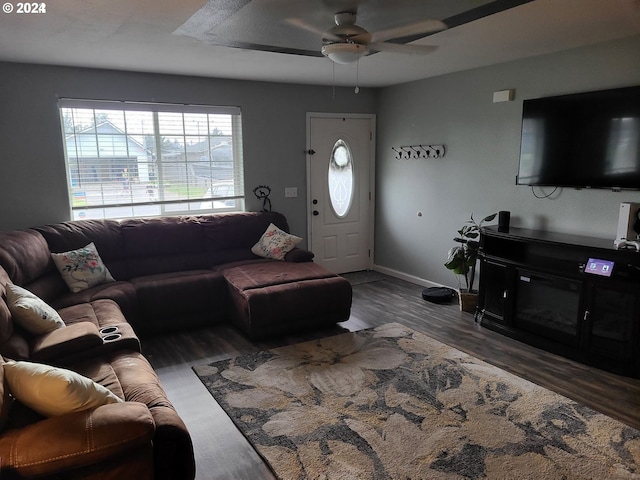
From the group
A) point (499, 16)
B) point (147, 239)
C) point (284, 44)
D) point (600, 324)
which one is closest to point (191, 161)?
point (147, 239)

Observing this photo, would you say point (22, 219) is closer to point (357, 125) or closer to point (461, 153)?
point (357, 125)

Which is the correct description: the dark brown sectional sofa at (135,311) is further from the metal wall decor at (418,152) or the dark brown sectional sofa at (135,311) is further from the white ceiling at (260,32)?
the metal wall decor at (418,152)

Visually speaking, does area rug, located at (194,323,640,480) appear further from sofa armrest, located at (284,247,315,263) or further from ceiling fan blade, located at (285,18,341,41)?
ceiling fan blade, located at (285,18,341,41)

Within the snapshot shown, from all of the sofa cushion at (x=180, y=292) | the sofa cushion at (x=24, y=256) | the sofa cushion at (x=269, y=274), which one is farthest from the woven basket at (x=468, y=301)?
the sofa cushion at (x=24, y=256)

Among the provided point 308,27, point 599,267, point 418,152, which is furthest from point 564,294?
point 308,27

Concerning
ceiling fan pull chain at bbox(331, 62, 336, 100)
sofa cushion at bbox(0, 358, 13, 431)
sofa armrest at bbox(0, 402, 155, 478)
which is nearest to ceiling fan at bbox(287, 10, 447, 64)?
ceiling fan pull chain at bbox(331, 62, 336, 100)

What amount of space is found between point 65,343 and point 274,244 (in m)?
2.63

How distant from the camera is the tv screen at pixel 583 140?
333cm

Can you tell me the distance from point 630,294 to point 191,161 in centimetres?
417

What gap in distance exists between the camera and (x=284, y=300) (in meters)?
3.86

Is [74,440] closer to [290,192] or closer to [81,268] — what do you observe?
[81,268]

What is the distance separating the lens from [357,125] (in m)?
5.87

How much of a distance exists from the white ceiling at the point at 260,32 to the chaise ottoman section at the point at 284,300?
1907mm

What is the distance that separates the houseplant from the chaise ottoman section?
1.19 meters
